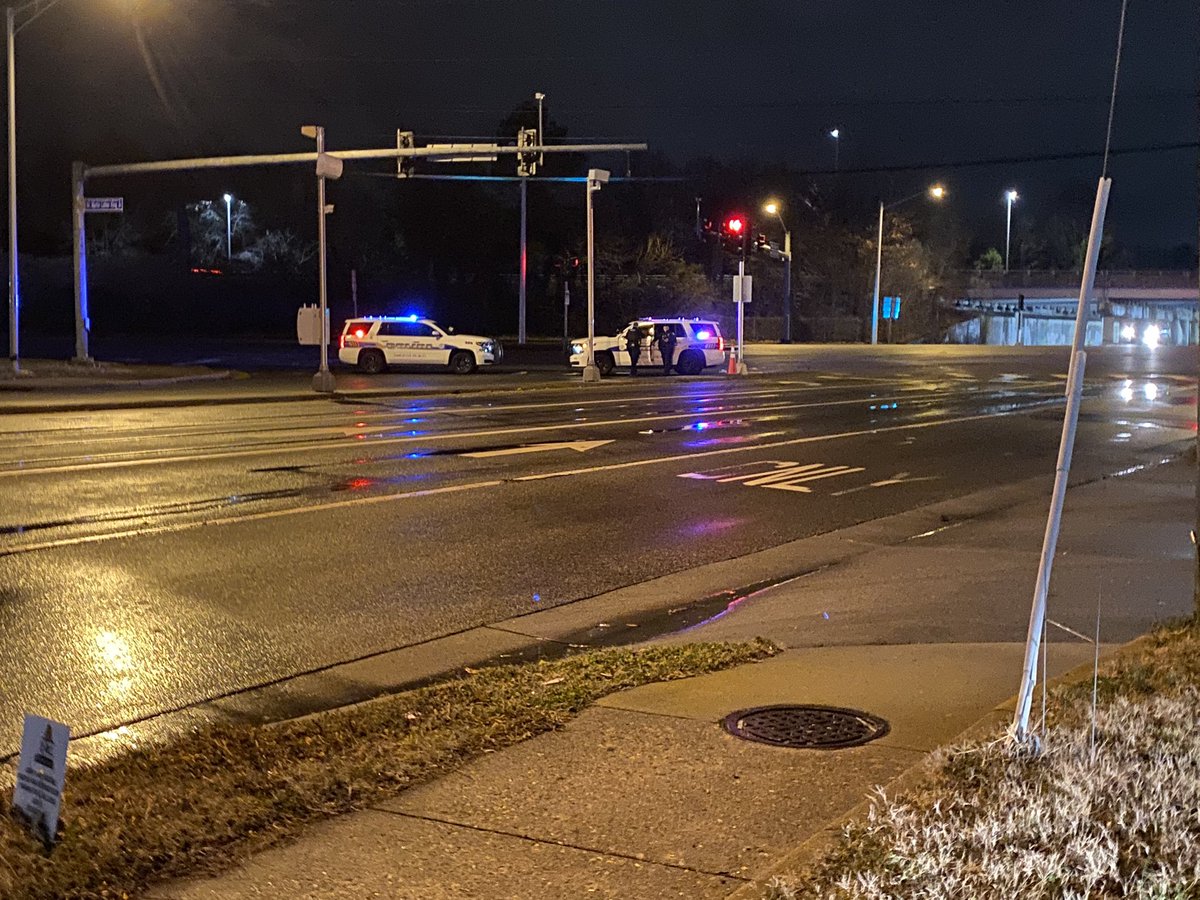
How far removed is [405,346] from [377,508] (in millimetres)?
27211

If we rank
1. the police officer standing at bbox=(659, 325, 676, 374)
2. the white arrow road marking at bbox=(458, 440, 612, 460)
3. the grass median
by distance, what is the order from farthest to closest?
the police officer standing at bbox=(659, 325, 676, 374), the white arrow road marking at bbox=(458, 440, 612, 460), the grass median

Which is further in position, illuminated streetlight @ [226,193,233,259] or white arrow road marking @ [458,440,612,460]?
illuminated streetlight @ [226,193,233,259]

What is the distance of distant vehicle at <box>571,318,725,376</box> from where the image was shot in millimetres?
38969

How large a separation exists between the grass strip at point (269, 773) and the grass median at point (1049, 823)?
1.89 meters

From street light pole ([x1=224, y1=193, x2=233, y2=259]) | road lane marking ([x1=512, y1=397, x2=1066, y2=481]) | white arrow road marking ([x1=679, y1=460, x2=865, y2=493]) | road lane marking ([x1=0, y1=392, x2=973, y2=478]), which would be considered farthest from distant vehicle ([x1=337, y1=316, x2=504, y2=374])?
street light pole ([x1=224, y1=193, x2=233, y2=259])

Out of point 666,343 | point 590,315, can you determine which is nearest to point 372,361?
point 590,315

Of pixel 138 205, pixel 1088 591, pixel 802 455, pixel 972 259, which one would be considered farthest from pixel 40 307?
pixel 972 259

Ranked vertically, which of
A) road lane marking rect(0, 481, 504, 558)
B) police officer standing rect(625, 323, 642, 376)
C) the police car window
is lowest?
road lane marking rect(0, 481, 504, 558)

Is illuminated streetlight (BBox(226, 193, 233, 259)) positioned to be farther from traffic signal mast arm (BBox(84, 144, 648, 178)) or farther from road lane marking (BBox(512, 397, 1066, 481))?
road lane marking (BBox(512, 397, 1066, 481))

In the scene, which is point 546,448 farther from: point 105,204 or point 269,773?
point 105,204

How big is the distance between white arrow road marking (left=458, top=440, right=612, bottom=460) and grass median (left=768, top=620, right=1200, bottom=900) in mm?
11878

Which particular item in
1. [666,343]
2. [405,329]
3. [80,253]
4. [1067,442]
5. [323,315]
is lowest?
[1067,442]

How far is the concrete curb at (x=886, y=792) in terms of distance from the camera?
12.9 feet

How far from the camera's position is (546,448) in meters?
17.5
